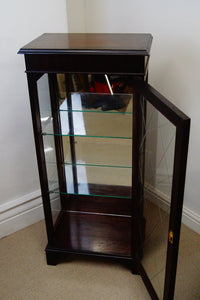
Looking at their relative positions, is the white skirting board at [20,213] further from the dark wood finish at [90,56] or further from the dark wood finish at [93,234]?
the dark wood finish at [90,56]

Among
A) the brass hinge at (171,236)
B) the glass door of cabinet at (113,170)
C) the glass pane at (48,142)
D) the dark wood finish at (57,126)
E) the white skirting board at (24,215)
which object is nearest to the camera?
the brass hinge at (171,236)

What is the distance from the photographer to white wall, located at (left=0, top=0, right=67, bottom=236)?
1662 mm

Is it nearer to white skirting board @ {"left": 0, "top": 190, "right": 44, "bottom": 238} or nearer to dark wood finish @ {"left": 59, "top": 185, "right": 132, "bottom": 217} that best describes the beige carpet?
white skirting board @ {"left": 0, "top": 190, "right": 44, "bottom": 238}

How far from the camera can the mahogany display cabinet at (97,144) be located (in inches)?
51.0

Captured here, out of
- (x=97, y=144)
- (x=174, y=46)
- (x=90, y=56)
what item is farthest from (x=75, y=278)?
(x=174, y=46)

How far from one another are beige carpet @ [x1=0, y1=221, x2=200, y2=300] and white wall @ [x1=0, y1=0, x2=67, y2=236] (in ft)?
0.96

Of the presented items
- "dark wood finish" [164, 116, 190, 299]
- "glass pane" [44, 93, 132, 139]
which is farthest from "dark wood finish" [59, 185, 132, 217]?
"dark wood finish" [164, 116, 190, 299]

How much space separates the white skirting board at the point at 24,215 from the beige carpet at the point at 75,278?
0.09 m

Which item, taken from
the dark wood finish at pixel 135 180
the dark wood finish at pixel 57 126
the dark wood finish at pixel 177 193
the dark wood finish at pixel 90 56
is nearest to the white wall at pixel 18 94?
the dark wood finish at pixel 57 126

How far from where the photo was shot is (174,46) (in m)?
1.71

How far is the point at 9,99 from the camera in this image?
5.78 ft

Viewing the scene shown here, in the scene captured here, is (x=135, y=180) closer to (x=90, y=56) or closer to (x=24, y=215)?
(x=90, y=56)

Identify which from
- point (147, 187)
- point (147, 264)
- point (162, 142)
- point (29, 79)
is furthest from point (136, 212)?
point (29, 79)

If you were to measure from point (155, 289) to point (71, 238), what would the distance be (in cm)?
50
